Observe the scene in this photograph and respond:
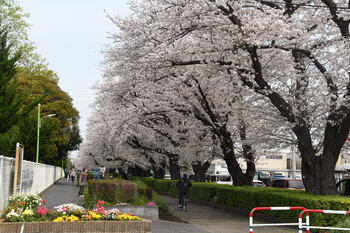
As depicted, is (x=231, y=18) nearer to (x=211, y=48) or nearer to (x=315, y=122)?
(x=211, y=48)

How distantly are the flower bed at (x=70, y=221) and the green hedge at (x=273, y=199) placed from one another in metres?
7.43

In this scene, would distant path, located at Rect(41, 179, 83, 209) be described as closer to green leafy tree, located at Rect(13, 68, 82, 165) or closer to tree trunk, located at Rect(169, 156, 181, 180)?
tree trunk, located at Rect(169, 156, 181, 180)

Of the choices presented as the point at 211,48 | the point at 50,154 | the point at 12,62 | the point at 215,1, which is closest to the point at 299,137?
the point at 211,48

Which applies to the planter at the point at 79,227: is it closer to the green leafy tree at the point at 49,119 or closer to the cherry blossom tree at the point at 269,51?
the cherry blossom tree at the point at 269,51

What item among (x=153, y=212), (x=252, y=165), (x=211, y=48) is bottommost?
(x=153, y=212)

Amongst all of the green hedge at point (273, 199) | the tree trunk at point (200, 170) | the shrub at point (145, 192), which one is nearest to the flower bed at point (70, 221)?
the green hedge at point (273, 199)

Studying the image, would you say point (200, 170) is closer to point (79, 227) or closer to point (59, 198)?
point (59, 198)

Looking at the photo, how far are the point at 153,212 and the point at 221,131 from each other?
26.0ft

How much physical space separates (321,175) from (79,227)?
11045 mm

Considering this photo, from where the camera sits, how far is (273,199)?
1881 centimetres

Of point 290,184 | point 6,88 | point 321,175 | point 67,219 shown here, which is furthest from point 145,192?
point 290,184

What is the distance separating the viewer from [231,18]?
16.7 metres

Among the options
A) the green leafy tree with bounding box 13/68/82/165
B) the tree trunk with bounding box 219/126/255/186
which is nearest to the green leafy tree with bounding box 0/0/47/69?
the green leafy tree with bounding box 13/68/82/165

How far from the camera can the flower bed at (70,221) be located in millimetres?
9203
